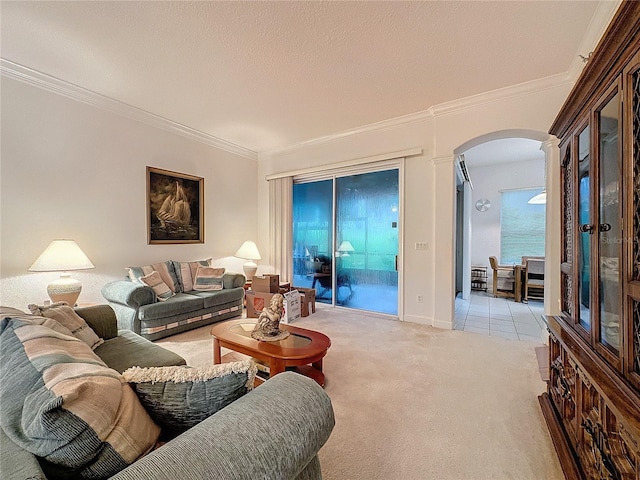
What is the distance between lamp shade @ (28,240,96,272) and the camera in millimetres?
2756

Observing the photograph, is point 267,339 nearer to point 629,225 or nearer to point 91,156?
point 629,225

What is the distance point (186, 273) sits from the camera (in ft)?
13.3

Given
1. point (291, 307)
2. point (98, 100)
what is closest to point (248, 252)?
point (291, 307)

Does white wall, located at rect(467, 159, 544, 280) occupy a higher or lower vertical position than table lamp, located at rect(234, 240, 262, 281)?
higher

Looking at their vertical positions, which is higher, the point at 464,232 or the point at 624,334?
the point at 464,232

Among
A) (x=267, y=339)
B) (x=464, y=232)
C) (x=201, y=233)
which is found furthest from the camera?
(x=464, y=232)

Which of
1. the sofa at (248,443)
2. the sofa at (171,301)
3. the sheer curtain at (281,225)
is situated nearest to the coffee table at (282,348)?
the sofa at (248,443)

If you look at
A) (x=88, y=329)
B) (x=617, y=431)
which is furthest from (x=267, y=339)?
(x=617, y=431)

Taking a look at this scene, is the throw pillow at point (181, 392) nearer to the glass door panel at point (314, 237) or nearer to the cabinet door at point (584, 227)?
the cabinet door at point (584, 227)

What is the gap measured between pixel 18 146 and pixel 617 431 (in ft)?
15.6

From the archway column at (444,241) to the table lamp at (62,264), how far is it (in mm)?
3989

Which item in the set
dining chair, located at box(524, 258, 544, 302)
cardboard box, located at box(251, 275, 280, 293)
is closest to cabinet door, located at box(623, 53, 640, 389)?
cardboard box, located at box(251, 275, 280, 293)

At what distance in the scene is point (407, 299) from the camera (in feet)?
13.1

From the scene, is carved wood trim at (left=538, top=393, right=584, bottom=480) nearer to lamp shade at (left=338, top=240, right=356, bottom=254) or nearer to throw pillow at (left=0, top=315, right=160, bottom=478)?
throw pillow at (left=0, top=315, right=160, bottom=478)
